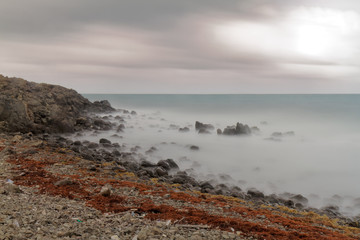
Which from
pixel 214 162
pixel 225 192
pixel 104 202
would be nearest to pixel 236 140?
pixel 214 162

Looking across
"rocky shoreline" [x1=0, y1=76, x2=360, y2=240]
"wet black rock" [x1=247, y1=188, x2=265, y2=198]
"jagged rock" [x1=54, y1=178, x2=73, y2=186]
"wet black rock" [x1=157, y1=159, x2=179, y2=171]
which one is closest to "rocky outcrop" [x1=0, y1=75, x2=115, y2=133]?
"rocky shoreline" [x1=0, y1=76, x2=360, y2=240]

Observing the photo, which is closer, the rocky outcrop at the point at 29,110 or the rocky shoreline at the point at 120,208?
the rocky shoreline at the point at 120,208

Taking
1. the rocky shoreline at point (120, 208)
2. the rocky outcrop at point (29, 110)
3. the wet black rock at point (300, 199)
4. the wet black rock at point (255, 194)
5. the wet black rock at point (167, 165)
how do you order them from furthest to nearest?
the rocky outcrop at point (29, 110) → the wet black rock at point (167, 165) → the wet black rock at point (300, 199) → the wet black rock at point (255, 194) → the rocky shoreline at point (120, 208)

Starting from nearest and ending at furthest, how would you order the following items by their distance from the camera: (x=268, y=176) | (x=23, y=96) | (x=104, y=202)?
1. (x=104, y=202)
2. (x=268, y=176)
3. (x=23, y=96)

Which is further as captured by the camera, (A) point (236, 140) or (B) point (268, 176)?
(A) point (236, 140)

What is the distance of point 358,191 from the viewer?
1666 cm

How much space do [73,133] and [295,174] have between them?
22555 mm

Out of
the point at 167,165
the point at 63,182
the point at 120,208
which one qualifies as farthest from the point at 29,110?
the point at 120,208

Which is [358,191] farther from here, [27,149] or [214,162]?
[27,149]

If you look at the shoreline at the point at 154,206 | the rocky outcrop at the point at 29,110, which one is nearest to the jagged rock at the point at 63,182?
the shoreline at the point at 154,206

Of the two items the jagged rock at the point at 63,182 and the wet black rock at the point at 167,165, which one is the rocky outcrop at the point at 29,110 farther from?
the jagged rock at the point at 63,182

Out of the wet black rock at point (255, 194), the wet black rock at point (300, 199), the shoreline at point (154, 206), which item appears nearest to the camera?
the shoreline at point (154, 206)

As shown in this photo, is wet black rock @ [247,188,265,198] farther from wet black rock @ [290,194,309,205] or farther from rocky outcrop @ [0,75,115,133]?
rocky outcrop @ [0,75,115,133]

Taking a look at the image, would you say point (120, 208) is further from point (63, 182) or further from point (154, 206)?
point (63, 182)
